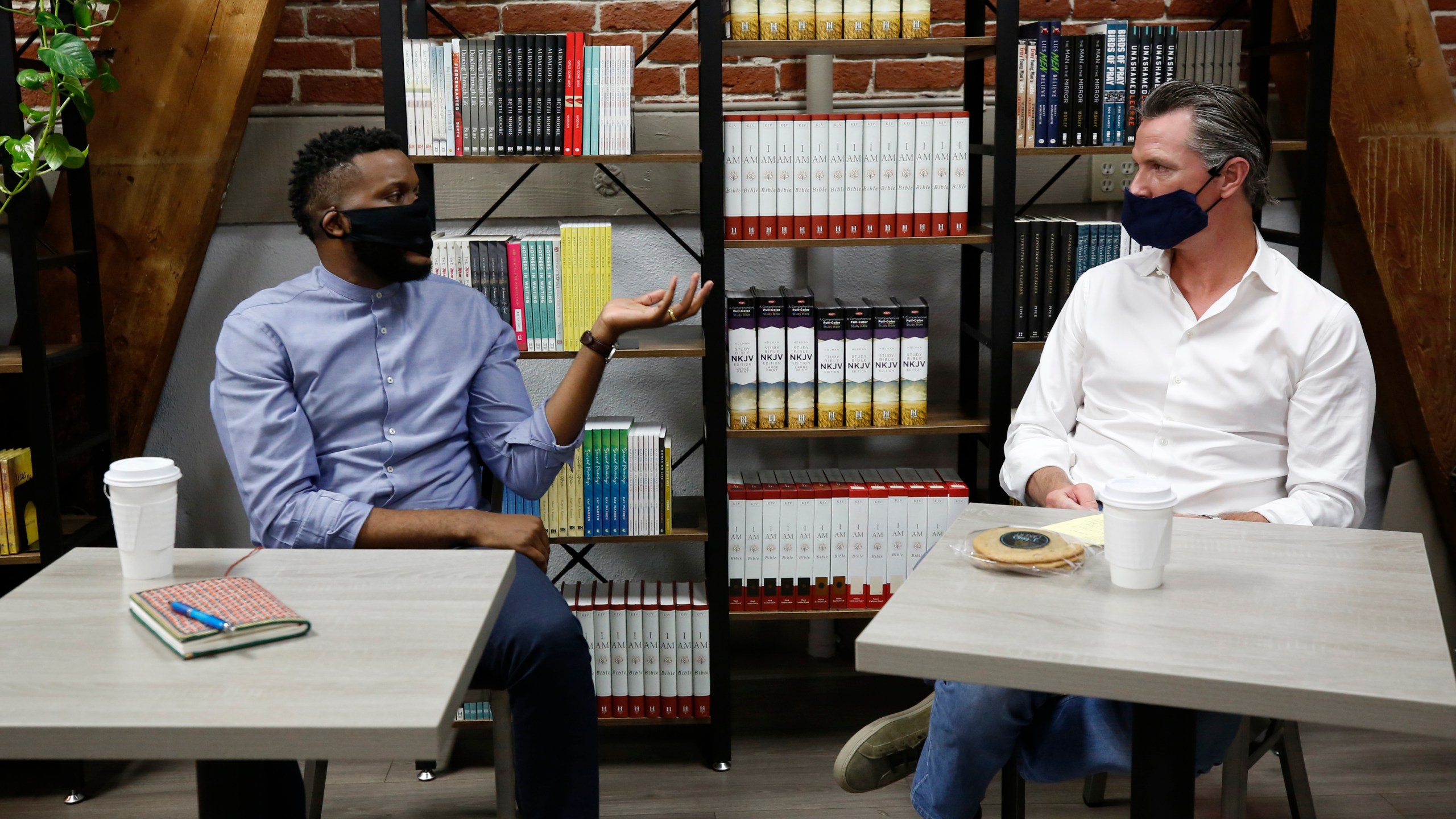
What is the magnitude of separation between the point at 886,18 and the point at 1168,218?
0.78m

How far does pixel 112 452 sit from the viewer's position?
103 inches

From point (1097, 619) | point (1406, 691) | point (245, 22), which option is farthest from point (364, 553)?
point (245, 22)

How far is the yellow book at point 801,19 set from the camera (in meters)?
2.40

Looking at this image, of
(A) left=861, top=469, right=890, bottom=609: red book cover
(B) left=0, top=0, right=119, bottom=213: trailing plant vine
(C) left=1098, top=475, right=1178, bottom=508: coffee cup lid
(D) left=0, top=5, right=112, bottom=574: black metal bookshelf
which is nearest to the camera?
(C) left=1098, top=475, right=1178, bottom=508: coffee cup lid

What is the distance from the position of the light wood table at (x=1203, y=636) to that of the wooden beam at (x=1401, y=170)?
1505 mm

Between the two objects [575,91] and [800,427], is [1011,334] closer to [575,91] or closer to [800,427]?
[800,427]

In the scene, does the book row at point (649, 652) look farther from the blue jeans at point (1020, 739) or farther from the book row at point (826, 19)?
the book row at point (826, 19)

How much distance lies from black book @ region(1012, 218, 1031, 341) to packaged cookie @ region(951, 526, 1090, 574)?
45.6 inches

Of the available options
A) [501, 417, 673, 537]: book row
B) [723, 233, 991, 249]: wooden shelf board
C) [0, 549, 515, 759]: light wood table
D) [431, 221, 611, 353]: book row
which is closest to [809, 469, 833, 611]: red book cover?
[501, 417, 673, 537]: book row

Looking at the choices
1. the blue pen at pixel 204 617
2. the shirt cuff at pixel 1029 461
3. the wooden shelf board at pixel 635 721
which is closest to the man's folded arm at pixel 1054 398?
the shirt cuff at pixel 1029 461

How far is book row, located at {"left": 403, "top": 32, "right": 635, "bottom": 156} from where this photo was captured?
7.70ft

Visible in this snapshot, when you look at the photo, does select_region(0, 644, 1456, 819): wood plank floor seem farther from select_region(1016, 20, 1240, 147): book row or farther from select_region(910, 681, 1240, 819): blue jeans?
select_region(1016, 20, 1240, 147): book row

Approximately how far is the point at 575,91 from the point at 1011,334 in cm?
103

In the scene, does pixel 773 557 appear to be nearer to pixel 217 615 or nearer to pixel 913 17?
pixel 913 17
